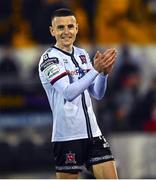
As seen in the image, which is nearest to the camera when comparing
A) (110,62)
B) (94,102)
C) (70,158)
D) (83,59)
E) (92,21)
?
(110,62)

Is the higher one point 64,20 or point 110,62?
point 64,20

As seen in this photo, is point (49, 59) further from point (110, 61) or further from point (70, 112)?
point (110, 61)

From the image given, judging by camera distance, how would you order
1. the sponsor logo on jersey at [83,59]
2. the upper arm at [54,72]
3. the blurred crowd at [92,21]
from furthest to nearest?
1. the blurred crowd at [92,21]
2. the sponsor logo on jersey at [83,59]
3. the upper arm at [54,72]

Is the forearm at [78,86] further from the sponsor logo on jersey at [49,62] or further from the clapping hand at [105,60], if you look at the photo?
the sponsor logo on jersey at [49,62]

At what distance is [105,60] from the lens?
19.1 feet

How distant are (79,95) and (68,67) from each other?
0.83 feet

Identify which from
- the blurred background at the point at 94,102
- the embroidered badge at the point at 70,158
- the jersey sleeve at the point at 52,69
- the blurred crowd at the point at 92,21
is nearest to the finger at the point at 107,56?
the jersey sleeve at the point at 52,69

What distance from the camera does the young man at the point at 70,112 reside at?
6.09 metres

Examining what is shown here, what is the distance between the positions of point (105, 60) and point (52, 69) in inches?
19.1

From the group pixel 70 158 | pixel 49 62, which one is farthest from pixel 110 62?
pixel 70 158

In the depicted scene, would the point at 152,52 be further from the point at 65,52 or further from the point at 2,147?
the point at 65,52

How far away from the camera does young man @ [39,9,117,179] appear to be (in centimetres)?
609

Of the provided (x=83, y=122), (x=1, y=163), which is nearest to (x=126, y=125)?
(x=1, y=163)

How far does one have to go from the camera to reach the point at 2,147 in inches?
432
